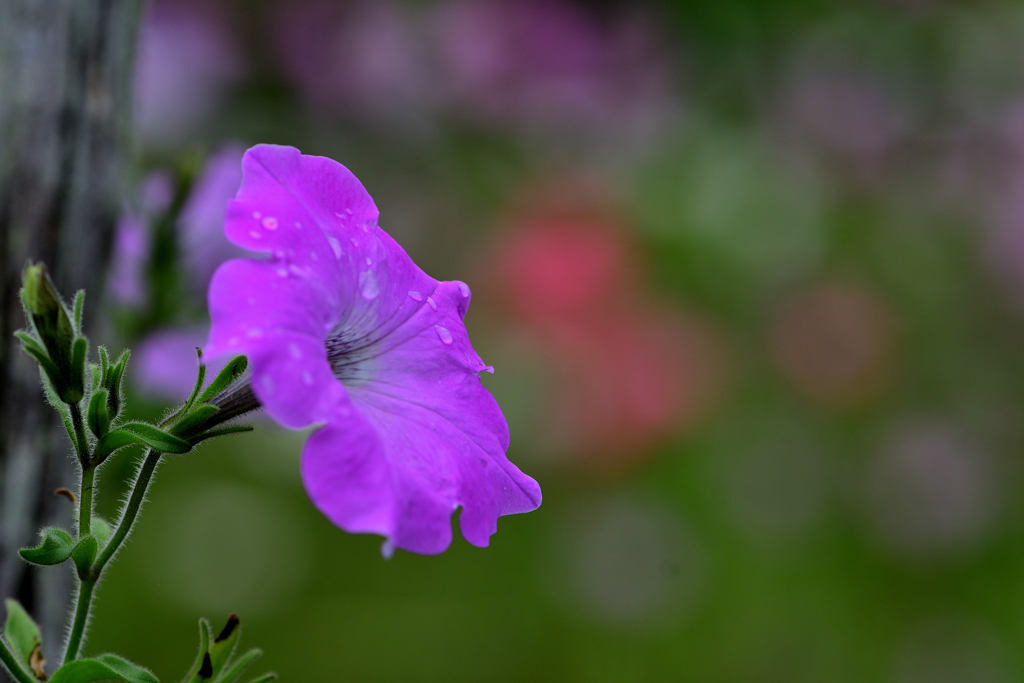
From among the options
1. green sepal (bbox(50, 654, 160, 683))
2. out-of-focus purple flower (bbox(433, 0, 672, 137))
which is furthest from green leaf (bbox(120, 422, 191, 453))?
out-of-focus purple flower (bbox(433, 0, 672, 137))

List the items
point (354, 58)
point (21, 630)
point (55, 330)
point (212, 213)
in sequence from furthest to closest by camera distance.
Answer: point (354, 58) < point (212, 213) < point (21, 630) < point (55, 330)

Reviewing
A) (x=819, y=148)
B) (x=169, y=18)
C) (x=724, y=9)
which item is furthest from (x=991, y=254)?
(x=169, y=18)

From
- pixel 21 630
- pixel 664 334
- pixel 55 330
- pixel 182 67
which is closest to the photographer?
pixel 55 330

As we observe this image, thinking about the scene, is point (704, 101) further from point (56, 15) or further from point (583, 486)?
point (56, 15)

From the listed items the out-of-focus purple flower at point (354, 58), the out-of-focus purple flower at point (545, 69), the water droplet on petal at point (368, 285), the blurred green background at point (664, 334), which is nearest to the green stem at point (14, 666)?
the water droplet on petal at point (368, 285)

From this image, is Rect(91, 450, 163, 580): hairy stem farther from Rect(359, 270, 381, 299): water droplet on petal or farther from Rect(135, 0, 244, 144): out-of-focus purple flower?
Rect(135, 0, 244, 144): out-of-focus purple flower

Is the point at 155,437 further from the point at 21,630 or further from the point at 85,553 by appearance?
the point at 21,630

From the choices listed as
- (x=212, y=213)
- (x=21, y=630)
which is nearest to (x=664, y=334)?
(x=212, y=213)
